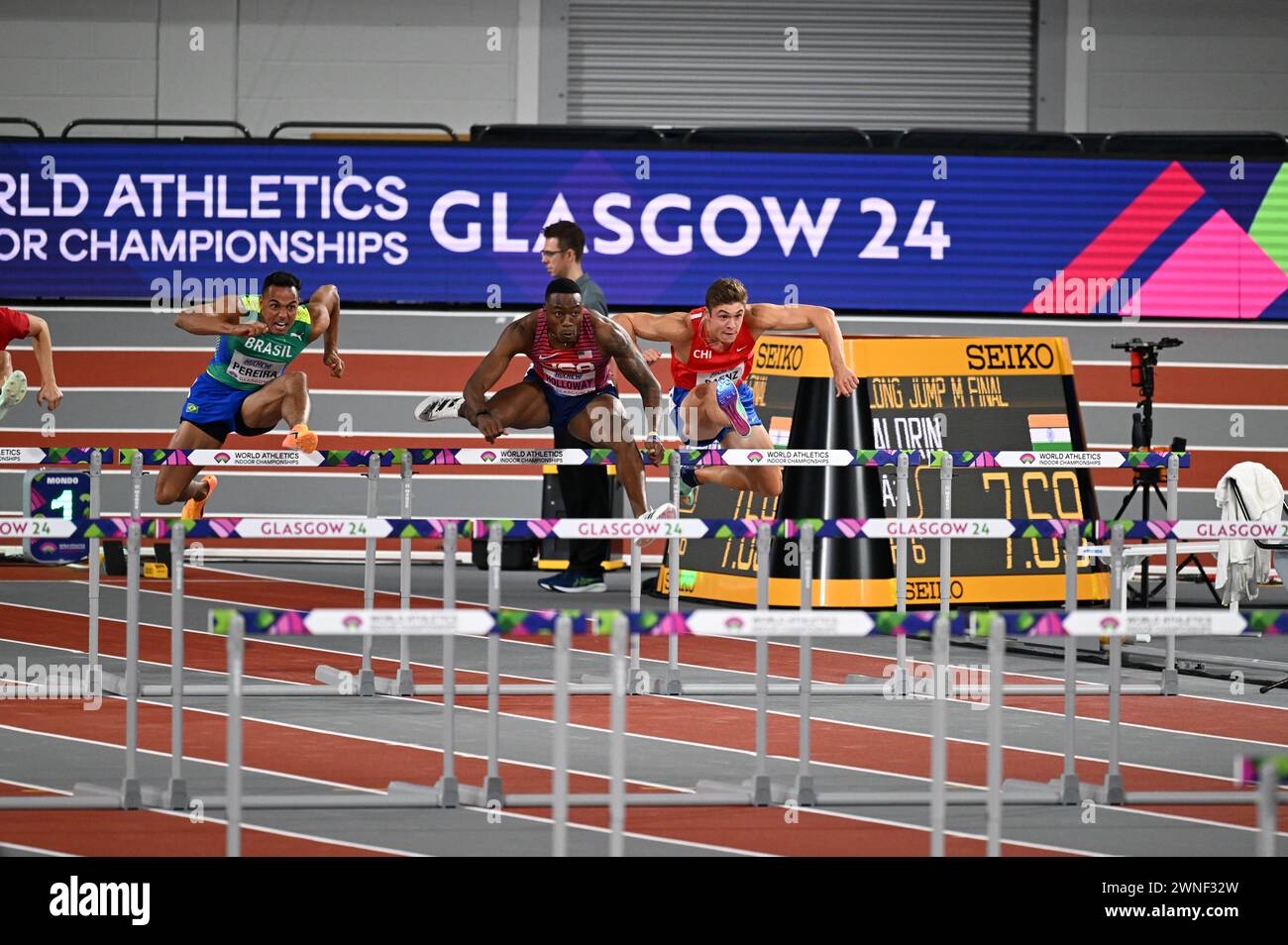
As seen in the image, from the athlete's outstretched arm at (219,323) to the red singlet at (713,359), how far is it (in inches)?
97.6

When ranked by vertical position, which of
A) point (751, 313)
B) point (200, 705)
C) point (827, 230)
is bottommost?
point (200, 705)

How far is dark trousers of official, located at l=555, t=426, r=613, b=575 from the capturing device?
12.9 meters

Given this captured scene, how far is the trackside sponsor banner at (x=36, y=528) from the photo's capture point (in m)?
6.18

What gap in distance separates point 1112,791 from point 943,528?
5.00 ft

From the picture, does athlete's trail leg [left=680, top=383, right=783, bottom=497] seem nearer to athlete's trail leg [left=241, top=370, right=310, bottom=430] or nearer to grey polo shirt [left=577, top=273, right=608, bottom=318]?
grey polo shirt [left=577, top=273, right=608, bottom=318]

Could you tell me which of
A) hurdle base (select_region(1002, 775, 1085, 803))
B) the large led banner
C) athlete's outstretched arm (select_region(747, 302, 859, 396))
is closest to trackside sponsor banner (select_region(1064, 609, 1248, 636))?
hurdle base (select_region(1002, 775, 1085, 803))

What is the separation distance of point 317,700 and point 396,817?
2570mm

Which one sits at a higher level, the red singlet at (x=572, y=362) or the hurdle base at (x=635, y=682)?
the red singlet at (x=572, y=362)

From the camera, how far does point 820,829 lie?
570 cm

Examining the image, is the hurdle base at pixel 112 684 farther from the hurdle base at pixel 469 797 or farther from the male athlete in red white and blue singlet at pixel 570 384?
the hurdle base at pixel 469 797

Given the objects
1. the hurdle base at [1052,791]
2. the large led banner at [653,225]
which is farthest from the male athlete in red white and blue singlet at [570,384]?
the large led banner at [653,225]

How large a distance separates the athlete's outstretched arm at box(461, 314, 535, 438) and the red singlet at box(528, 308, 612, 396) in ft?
0.91
